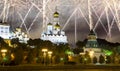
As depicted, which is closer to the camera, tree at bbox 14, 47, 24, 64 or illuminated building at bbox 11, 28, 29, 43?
tree at bbox 14, 47, 24, 64

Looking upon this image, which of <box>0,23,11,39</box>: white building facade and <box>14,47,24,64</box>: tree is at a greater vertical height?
<box>0,23,11,39</box>: white building facade

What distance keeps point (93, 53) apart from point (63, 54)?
9.90 meters

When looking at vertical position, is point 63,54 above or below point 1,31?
below

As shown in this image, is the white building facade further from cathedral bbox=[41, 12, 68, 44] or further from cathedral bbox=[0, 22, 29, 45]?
cathedral bbox=[41, 12, 68, 44]

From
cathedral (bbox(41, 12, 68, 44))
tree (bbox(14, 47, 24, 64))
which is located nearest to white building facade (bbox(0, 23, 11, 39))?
cathedral (bbox(41, 12, 68, 44))

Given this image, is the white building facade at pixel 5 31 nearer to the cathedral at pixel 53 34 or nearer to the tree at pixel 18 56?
the cathedral at pixel 53 34

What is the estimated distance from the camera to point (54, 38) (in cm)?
9769

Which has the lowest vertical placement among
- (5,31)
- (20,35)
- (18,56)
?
(18,56)

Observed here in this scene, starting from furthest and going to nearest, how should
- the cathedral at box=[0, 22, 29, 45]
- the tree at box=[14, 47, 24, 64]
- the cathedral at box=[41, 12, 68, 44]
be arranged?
the cathedral at box=[41, 12, 68, 44], the cathedral at box=[0, 22, 29, 45], the tree at box=[14, 47, 24, 64]

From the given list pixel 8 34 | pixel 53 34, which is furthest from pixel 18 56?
pixel 53 34

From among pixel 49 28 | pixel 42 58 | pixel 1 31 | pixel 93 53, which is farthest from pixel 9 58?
pixel 49 28

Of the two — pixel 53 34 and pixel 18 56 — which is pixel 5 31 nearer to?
pixel 53 34

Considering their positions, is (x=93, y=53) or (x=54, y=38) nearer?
(x=93, y=53)

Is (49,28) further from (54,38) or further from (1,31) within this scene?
(1,31)
